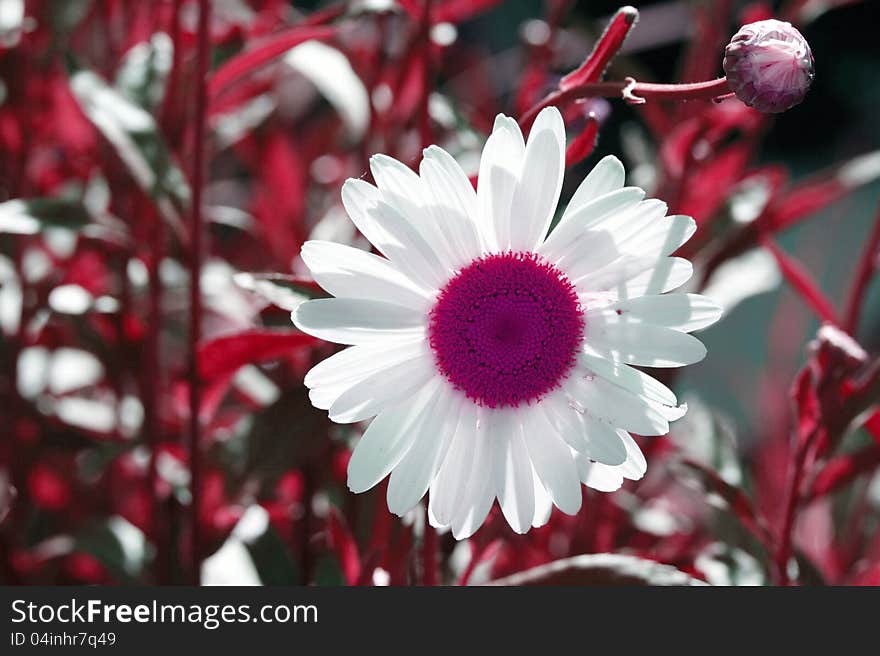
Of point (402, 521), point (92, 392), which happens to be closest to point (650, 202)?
point (402, 521)

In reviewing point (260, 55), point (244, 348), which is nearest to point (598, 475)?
point (244, 348)

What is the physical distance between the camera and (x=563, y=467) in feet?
1.44

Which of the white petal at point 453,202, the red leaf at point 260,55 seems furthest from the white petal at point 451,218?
the red leaf at point 260,55

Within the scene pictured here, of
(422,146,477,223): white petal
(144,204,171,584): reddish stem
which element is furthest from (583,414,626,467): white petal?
(144,204,171,584): reddish stem

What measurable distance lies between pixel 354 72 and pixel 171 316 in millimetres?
260

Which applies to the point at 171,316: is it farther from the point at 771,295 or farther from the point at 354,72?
the point at 771,295

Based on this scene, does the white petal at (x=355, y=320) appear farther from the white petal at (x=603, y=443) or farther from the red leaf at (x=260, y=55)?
the red leaf at (x=260, y=55)

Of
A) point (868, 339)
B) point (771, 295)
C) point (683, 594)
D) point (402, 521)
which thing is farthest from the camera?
point (771, 295)

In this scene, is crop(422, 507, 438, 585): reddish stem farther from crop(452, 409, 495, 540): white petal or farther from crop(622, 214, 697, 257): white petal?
crop(622, 214, 697, 257): white petal

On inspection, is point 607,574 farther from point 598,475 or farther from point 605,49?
point 605,49

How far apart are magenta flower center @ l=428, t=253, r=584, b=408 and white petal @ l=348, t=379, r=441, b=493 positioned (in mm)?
29

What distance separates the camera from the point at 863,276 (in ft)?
2.08

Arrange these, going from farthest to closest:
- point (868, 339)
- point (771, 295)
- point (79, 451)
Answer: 1. point (771, 295)
2. point (868, 339)
3. point (79, 451)

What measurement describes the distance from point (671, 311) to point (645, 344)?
2 cm
